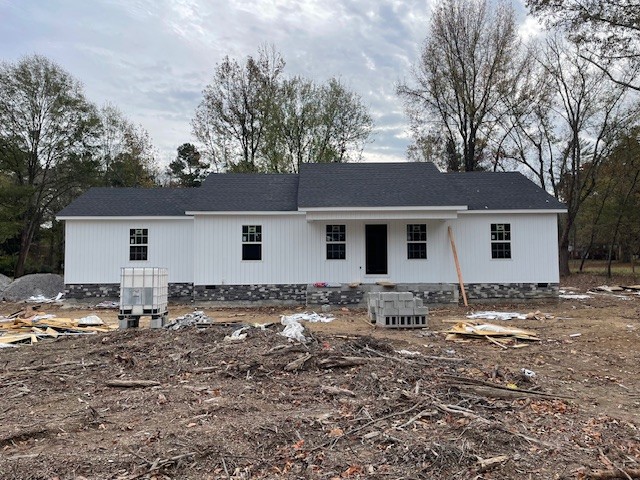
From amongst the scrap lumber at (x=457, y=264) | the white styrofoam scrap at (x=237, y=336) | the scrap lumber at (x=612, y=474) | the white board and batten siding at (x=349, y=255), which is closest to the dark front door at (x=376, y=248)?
the white board and batten siding at (x=349, y=255)

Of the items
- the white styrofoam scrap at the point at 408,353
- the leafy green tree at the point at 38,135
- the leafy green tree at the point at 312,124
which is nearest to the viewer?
the white styrofoam scrap at the point at 408,353

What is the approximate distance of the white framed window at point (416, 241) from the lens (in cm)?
1503

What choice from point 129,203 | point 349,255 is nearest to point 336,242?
point 349,255

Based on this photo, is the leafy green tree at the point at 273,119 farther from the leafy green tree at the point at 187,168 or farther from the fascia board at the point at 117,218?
the fascia board at the point at 117,218

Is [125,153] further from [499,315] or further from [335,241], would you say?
[499,315]

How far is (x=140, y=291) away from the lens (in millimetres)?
9711

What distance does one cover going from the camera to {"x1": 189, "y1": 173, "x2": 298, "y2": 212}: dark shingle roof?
14.9 metres

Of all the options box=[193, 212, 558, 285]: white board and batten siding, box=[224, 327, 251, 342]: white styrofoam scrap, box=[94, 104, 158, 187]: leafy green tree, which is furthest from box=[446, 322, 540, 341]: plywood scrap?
box=[94, 104, 158, 187]: leafy green tree

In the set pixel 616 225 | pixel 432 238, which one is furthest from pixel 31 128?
pixel 616 225

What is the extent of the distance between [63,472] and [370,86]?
23648 mm

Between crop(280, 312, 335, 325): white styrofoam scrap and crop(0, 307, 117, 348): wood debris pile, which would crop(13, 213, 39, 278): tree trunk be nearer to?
crop(0, 307, 117, 348): wood debris pile

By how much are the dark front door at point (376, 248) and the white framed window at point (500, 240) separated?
3654 mm

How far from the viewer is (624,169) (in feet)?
81.7

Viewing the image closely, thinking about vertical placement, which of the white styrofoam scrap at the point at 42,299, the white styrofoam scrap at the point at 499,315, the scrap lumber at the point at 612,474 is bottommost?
the scrap lumber at the point at 612,474
